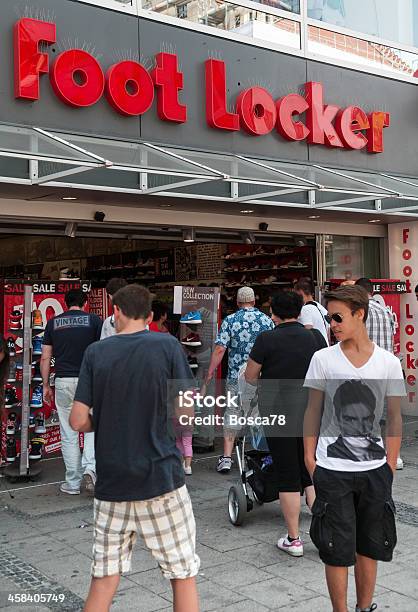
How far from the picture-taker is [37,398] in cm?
748

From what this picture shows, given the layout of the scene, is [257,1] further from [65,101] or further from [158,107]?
[65,101]

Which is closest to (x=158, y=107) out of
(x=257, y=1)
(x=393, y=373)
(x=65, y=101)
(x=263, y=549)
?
(x=65, y=101)

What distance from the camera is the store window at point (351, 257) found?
11734 millimetres

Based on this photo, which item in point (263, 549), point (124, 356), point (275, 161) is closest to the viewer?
point (124, 356)

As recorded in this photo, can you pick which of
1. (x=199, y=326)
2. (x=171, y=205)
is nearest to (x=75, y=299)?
(x=199, y=326)

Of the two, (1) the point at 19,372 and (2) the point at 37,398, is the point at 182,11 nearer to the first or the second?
(1) the point at 19,372

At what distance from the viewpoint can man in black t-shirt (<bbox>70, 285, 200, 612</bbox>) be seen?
3.30 m

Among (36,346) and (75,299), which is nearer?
(75,299)

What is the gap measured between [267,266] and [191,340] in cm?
559

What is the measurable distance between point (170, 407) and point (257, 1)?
7932 mm

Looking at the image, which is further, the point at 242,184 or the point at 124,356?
the point at 242,184

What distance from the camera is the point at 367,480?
3541 mm

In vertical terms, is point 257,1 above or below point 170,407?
above

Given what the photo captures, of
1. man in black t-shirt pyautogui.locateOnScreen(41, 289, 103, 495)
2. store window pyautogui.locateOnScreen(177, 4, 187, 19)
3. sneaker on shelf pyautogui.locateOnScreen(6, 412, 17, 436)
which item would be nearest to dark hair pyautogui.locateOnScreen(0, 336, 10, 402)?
man in black t-shirt pyautogui.locateOnScreen(41, 289, 103, 495)
